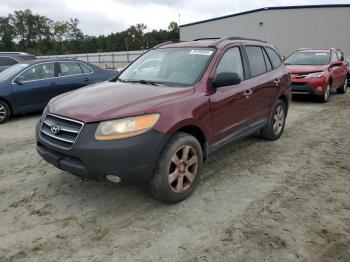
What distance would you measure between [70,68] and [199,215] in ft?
23.9

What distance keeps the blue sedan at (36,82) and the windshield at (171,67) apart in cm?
319

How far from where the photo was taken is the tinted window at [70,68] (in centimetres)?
970

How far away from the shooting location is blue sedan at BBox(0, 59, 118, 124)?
8.68 meters

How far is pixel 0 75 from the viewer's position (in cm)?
930

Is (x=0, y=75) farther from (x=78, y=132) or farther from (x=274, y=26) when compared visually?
(x=274, y=26)

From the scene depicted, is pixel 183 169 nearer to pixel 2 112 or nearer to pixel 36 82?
pixel 2 112

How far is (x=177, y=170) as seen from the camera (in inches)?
156

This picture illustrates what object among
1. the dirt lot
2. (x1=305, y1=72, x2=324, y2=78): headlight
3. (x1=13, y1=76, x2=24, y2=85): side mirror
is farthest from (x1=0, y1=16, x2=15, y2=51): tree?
the dirt lot

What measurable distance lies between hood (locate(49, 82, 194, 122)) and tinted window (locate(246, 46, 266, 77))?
→ 1.71 m

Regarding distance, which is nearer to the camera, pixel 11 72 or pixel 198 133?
pixel 198 133

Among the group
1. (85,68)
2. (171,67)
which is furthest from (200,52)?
(85,68)

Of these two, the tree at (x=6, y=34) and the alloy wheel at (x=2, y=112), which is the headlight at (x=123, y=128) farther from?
the tree at (x=6, y=34)

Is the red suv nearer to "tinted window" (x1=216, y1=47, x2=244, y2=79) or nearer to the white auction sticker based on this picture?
"tinted window" (x1=216, y1=47, x2=244, y2=79)

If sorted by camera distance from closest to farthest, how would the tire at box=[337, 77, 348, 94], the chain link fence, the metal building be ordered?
the tire at box=[337, 77, 348, 94], the metal building, the chain link fence
